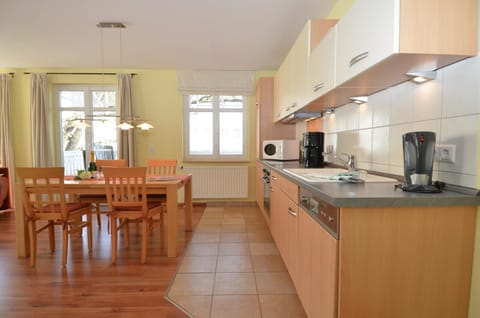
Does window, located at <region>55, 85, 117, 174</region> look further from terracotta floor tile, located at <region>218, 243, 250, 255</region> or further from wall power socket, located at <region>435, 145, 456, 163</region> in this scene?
wall power socket, located at <region>435, 145, 456, 163</region>

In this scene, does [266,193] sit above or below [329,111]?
below

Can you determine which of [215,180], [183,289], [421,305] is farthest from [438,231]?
[215,180]

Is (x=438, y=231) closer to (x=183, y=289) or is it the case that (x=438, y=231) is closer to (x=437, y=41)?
(x=437, y=41)

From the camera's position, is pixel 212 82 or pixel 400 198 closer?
pixel 400 198

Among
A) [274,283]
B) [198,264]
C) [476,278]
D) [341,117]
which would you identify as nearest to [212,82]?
[341,117]

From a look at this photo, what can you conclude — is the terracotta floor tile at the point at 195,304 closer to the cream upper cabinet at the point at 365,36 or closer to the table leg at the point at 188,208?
the table leg at the point at 188,208

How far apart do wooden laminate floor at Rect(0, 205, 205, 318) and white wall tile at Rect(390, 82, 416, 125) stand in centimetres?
190

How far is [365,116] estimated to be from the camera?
6.71 ft

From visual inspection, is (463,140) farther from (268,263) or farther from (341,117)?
(268,263)

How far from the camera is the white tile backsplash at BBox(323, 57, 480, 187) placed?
1159mm

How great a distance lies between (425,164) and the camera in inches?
48.2

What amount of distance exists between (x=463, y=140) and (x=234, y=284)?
1771 mm

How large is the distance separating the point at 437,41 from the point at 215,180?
155 inches

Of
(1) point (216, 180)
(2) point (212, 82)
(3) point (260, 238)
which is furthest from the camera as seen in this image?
(1) point (216, 180)
